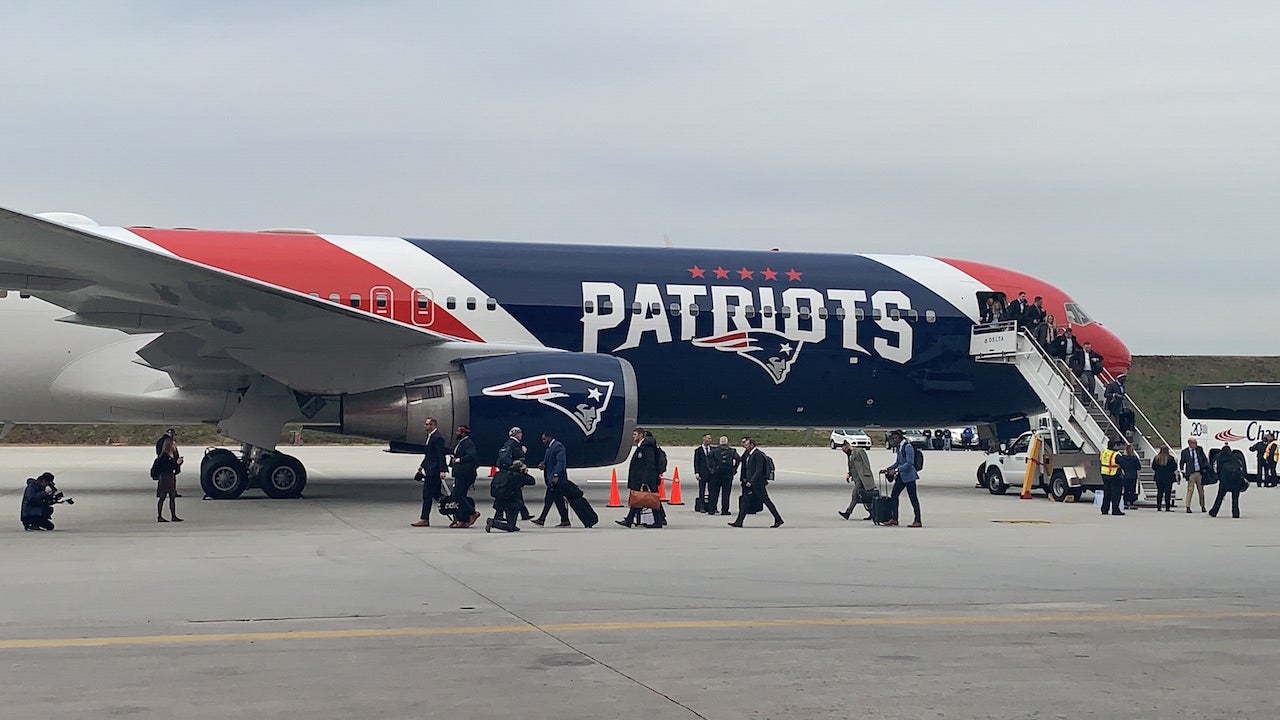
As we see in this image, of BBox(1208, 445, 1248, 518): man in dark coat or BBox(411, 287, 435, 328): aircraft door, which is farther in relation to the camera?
BBox(411, 287, 435, 328): aircraft door

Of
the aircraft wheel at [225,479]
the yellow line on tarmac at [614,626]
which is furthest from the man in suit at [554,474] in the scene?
the yellow line on tarmac at [614,626]

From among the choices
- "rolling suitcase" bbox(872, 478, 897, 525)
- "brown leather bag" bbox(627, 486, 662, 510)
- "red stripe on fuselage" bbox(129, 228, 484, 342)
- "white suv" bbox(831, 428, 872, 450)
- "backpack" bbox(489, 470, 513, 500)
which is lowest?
"rolling suitcase" bbox(872, 478, 897, 525)

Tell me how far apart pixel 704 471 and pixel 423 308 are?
17.6 ft

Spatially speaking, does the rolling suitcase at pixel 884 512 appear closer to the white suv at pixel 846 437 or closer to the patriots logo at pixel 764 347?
the patriots logo at pixel 764 347

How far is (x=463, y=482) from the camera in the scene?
16.1m

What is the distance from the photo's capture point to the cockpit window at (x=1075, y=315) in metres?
24.8

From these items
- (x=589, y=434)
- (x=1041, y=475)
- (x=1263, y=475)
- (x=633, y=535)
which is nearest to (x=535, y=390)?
(x=589, y=434)

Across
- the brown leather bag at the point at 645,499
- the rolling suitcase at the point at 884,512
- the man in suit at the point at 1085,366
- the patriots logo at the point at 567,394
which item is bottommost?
the rolling suitcase at the point at 884,512

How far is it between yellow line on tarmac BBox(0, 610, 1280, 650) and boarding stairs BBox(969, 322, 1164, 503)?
12.8 meters

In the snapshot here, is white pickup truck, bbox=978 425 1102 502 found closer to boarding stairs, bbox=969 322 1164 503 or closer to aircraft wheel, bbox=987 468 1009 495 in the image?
aircraft wheel, bbox=987 468 1009 495

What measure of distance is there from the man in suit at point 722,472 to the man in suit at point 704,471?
9cm

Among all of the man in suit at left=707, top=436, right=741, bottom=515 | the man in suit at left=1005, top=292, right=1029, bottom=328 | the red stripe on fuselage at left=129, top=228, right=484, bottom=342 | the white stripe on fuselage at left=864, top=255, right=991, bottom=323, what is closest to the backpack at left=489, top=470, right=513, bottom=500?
the man in suit at left=707, top=436, right=741, bottom=515

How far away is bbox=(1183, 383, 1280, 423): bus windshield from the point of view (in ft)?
114

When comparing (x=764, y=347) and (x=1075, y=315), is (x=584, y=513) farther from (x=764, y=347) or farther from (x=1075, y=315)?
(x=1075, y=315)
